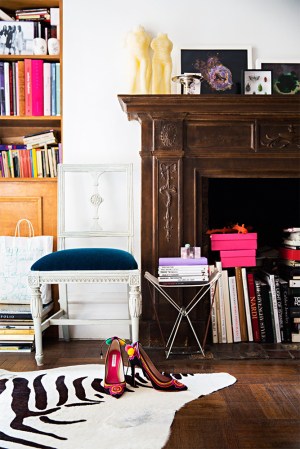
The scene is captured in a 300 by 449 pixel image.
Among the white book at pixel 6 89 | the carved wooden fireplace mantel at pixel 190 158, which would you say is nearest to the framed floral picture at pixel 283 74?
the carved wooden fireplace mantel at pixel 190 158

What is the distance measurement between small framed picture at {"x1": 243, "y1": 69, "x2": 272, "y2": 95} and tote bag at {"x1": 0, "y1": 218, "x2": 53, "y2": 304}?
152 centimetres

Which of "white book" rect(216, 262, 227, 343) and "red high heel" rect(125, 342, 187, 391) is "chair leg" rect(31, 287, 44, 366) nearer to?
"red high heel" rect(125, 342, 187, 391)

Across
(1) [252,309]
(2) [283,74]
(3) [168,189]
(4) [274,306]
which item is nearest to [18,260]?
(3) [168,189]

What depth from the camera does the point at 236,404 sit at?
81.1 inches

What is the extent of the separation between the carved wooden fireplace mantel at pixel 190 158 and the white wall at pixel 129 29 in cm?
27

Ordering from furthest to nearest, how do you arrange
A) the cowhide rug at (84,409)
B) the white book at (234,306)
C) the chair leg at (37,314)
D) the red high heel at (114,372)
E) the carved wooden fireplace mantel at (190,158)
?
the white book at (234,306) < the carved wooden fireplace mantel at (190,158) < the chair leg at (37,314) < the red high heel at (114,372) < the cowhide rug at (84,409)

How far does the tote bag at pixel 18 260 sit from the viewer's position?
10.4 feet

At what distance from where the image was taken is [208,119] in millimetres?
2955

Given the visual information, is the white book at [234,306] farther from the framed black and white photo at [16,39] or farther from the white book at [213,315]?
the framed black and white photo at [16,39]

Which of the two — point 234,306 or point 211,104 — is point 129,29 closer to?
point 211,104

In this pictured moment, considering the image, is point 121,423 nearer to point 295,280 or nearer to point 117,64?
point 295,280

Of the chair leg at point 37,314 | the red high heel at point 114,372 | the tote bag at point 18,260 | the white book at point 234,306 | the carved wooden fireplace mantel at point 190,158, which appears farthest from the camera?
the tote bag at point 18,260

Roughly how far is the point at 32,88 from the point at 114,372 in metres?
1.87

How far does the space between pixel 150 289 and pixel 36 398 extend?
1025 mm
